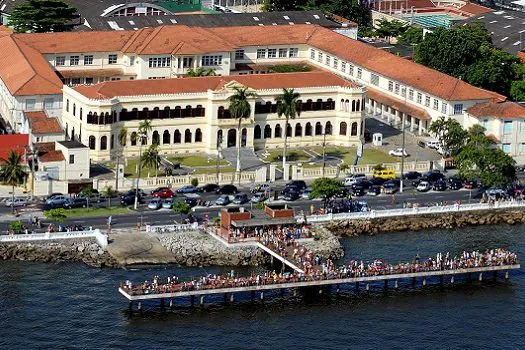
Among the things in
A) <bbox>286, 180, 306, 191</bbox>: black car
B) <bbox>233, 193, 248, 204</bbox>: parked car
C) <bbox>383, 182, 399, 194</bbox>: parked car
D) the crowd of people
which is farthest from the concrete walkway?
<bbox>383, 182, 399, 194</bbox>: parked car

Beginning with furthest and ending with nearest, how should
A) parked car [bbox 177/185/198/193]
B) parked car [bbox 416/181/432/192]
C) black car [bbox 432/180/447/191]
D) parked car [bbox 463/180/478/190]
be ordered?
parked car [bbox 463/180/478/190]
black car [bbox 432/180/447/191]
parked car [bbox 416/181/432/192]
parked car [bbox 177/185/198/193]

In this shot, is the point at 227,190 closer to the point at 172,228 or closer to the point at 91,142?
the point at 172,228

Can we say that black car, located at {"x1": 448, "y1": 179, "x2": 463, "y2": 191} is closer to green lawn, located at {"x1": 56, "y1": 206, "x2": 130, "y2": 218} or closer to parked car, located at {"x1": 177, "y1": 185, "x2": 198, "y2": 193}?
parked car, located at {"x1": 177, "y1": 185, "x2": 198, "y2": 193}

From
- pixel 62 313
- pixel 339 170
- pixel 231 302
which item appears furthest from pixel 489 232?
pixel 62 313

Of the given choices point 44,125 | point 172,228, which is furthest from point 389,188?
point 44,125

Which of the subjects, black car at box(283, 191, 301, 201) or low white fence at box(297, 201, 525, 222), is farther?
black car at box(283, 191, 301, 201)

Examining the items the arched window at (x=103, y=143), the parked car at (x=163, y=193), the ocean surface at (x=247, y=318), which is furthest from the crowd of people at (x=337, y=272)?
the arched window at (x=103, y=143)
